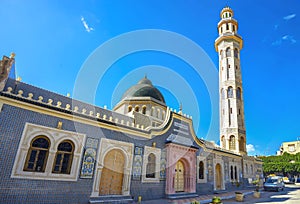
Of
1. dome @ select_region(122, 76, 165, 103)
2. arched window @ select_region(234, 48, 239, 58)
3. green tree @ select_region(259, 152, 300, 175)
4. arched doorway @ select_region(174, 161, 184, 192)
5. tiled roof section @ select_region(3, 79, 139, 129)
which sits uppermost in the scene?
arched window @ select_region(234, 48, 239, 58)

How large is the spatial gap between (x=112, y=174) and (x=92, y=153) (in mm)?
1933

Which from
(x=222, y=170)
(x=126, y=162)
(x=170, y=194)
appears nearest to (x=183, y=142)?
(x=170, y=194)

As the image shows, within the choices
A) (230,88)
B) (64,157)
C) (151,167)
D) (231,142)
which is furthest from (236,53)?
(64,157)

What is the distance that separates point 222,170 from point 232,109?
10.3 m

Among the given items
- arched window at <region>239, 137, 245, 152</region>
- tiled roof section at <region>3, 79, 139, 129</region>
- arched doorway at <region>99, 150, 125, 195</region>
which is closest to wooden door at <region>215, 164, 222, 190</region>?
arched window at <region>239, 137, 245, 152</region>

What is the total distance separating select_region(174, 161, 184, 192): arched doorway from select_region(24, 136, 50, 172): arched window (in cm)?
928

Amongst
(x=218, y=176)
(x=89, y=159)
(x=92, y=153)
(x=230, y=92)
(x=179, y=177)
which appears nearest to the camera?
(x=89, y=159)

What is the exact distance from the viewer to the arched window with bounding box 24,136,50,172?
8.29 meters

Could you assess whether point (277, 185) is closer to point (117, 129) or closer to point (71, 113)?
point (117, 129)

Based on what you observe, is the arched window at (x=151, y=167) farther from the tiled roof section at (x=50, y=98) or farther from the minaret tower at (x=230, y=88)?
the minaret tower at (x=230, y=88)

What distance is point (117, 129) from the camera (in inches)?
441

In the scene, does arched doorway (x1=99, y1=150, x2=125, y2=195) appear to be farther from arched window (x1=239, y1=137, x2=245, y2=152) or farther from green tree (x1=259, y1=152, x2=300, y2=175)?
green tree (x1=259, y1=152, x2=300, y2=175)

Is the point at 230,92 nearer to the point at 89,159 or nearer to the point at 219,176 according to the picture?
the point at 219,176

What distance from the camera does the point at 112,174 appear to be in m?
10.8
